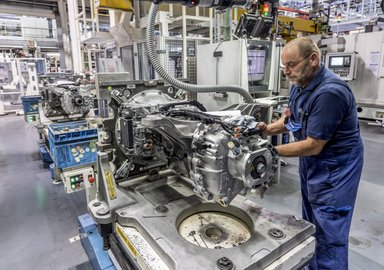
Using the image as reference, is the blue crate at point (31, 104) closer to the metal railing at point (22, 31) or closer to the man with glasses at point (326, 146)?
the man with glasses at point (326, 146)

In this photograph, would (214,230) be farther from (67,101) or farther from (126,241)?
(67,101)

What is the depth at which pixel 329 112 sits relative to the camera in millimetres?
1261

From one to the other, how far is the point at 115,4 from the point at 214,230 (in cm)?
323

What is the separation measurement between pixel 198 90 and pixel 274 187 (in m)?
2.18

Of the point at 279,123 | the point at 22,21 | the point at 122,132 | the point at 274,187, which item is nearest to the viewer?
the point at 122,132

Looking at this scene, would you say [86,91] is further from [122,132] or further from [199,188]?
[199,188]

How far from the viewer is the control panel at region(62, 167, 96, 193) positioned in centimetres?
231

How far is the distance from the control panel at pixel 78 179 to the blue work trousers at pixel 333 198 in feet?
6.02

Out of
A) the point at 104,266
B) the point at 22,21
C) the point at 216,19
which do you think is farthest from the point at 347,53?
the point at 22,21

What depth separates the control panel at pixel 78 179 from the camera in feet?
7.58

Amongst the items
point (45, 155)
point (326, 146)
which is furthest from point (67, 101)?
A: point (326, 146)

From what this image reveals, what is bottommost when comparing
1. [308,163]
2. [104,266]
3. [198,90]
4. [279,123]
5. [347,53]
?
[104,266]

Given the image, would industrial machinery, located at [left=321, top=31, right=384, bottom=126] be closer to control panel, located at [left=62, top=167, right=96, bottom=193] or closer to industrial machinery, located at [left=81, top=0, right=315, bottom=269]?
industrial machinery, located at [left=81, top=0, right=315, bottom=269]

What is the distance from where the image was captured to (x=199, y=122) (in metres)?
1.11
